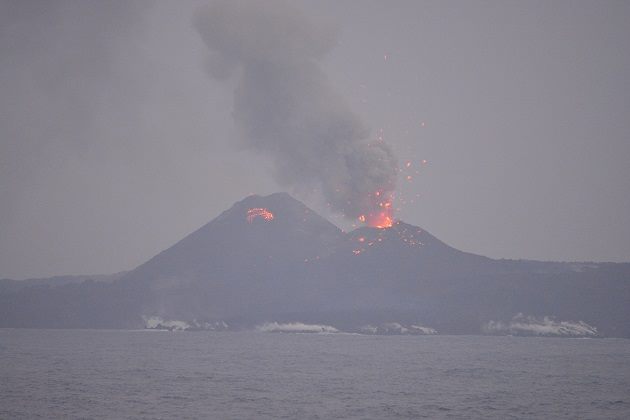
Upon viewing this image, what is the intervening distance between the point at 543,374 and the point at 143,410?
60753 millimetres

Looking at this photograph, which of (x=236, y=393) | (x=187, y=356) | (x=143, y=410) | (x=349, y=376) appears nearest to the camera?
(x=143, y=410)

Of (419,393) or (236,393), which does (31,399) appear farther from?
(419,393)

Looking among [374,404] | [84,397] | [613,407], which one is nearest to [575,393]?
[613,407]

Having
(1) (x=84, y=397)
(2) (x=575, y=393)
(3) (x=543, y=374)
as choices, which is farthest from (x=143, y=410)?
(3) (x=543, y=374)

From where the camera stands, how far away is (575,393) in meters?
82.1

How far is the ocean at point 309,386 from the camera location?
6719 cm

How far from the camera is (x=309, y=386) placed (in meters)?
87.6

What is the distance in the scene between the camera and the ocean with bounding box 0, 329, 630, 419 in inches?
2645

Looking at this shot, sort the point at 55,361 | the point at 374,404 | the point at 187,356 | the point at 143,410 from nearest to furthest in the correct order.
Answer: the point at 143,410, the point at 374,404, the point at 55,361, the point at 187,356

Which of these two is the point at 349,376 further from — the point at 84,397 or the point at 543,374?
the point at 84,397

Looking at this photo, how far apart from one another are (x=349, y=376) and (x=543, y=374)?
27.8 m

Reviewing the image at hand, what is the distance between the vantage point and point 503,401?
75.7m

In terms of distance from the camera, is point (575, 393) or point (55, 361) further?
point (55, 361)

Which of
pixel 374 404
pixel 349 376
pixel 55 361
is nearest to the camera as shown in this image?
pixel 374 404
